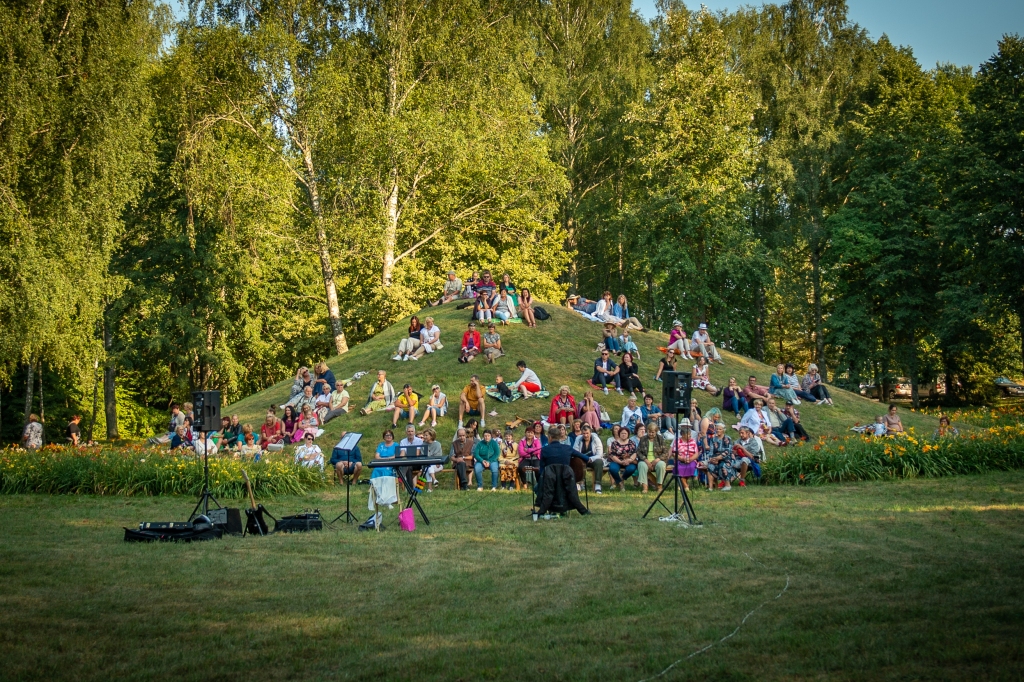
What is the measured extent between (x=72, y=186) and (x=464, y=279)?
17010mm

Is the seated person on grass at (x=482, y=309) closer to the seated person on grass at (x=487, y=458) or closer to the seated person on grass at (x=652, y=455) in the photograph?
the seated person on grass at (x=487, y=458)

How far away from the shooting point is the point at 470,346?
2452cm

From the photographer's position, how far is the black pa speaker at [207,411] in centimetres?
1322

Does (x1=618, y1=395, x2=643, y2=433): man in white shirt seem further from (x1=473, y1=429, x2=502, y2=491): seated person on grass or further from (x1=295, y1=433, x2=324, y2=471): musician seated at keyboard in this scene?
(x1=295, y1=433, x2=324, y2=471): musician seated at keyboard

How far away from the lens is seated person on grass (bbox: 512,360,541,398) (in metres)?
22.3

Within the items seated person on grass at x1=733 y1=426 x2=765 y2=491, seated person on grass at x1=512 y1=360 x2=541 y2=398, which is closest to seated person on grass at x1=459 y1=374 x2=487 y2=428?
seated person on grass at x1=512 y1=360 x2=541 y2=398

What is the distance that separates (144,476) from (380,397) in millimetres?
6628

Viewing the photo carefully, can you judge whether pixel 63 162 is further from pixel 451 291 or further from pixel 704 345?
pixel 704 345

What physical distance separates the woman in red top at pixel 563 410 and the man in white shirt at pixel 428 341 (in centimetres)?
614

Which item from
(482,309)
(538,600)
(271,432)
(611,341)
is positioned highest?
(482,309)

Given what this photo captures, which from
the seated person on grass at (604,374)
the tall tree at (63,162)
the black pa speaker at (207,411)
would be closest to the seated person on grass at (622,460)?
the seated person on grass at (604,374)

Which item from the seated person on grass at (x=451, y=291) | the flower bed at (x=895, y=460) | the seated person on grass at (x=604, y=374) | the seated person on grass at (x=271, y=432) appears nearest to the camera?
the flower bed at (x=895, y=460)

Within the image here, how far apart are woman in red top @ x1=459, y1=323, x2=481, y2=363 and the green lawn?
1171cm

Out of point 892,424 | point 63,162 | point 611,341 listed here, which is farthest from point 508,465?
point 63,162
